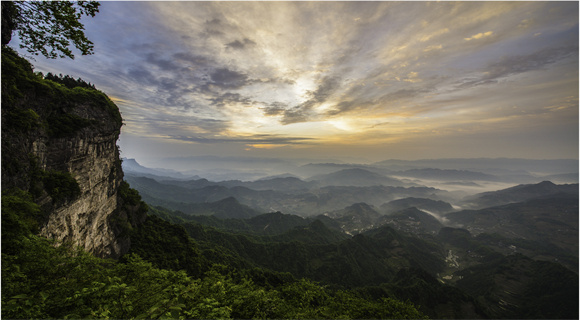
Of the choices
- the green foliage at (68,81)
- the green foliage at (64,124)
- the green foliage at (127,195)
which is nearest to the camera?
the green foliage at (64,124)

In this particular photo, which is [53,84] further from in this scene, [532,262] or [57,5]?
[532,262]

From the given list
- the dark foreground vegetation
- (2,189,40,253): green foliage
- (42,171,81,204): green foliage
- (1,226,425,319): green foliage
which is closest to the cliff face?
(42,171,81,204): green foliage

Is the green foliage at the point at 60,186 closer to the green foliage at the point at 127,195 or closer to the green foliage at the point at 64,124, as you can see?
the green foliage at the point at 64,124

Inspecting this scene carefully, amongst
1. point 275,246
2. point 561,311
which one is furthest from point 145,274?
point 561,311

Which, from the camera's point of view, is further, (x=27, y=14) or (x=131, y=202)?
(x=131, y=202)

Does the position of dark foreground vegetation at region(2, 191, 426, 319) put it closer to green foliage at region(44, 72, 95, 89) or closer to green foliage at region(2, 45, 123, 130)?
green foliage at region(2, 45, 123, 130)

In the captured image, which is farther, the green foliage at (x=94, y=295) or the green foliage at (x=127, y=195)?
the green foliage at (x=127, y=195)

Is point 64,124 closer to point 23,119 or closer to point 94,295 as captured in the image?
point 23,119

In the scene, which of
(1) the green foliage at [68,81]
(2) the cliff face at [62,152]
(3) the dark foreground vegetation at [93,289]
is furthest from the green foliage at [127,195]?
(3) the dark foreground vegetation at [93,289]
